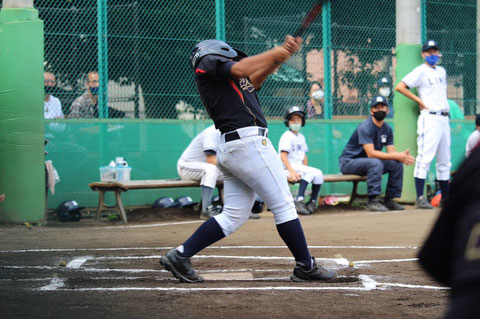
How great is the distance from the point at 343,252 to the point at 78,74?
18.6 ft

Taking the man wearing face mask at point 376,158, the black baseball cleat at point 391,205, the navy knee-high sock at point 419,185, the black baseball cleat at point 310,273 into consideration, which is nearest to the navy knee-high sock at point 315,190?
the man wearing face mask at point 376,158

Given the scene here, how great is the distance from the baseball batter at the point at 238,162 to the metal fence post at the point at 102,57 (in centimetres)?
618

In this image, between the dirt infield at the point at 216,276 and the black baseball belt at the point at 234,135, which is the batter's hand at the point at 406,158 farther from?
the black baseball belt at the point at 234,135

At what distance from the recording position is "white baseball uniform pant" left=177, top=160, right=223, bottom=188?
10.1 meters

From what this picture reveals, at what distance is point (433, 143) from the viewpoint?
1127 centimetres

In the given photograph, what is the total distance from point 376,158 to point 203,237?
6.38 metres

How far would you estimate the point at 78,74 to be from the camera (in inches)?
427

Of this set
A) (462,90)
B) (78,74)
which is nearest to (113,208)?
(78,74)

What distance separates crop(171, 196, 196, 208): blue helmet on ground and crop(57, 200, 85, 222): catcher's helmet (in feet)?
4.83

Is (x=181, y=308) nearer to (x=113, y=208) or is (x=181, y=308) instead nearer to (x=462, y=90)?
(x=113, y=208)

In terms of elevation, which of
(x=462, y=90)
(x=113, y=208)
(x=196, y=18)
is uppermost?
(x=196, y=18)

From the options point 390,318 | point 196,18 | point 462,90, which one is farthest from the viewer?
point 462,90

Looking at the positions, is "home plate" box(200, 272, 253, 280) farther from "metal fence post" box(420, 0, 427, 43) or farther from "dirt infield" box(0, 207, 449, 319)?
"metal fence post" box(420, 0, 427, 43)

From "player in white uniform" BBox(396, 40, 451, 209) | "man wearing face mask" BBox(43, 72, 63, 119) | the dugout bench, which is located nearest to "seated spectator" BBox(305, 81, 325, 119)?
"player in white uniform" BBox(396, 40, 451, 209)
